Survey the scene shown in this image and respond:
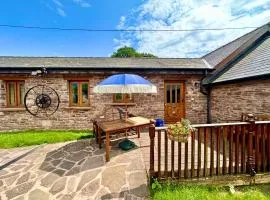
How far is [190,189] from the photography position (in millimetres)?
3824

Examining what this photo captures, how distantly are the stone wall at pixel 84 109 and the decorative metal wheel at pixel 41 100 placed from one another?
22 centimetres

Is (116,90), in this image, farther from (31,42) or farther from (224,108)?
(31,42)

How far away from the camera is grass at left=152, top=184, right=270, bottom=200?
3.58 meters

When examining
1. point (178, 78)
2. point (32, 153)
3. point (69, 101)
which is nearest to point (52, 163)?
point (32, 153)

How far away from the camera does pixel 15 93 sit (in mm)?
9750

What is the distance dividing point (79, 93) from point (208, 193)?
7.88 meters

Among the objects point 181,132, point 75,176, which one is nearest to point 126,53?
point 75,176

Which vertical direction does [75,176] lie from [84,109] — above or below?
below

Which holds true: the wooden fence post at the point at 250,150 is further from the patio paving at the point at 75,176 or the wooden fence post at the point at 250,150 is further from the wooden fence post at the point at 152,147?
the patio paving at the point at 75,176

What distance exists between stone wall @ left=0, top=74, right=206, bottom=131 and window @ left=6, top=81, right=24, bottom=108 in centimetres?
24

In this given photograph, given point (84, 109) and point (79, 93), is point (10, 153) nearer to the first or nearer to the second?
point (84, 109)

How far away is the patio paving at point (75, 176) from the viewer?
3.91 m

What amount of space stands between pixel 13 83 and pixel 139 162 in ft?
27.4

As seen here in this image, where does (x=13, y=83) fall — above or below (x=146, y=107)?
above
